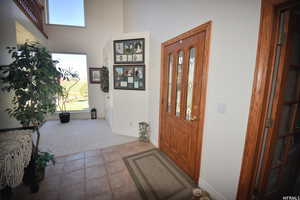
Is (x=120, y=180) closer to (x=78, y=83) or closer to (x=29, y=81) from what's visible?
(x=29, y=81)

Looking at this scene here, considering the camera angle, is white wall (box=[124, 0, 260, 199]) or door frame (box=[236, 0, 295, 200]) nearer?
door frame (box=[236, 0, 295, 200])

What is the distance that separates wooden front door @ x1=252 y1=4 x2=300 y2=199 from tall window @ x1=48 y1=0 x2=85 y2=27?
206 inches

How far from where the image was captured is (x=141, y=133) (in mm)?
2971

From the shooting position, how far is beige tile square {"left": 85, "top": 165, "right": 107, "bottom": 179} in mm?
1876

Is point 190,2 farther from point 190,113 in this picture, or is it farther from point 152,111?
point 152,111

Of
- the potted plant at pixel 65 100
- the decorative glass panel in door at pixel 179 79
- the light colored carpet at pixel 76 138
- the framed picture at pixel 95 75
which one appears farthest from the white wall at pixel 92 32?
the decorative glass panel in door at pixel 179 79

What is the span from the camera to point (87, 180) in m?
1.79

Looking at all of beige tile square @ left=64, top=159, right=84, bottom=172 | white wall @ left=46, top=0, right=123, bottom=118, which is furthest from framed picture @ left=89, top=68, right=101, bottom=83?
beige tile square @ left=64, top=159, right=84, bottom=172

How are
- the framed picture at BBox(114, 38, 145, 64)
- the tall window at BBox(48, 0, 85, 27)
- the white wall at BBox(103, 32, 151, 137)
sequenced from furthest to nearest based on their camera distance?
1. the tall window at BBox(48, 0, 85, 27)
2. the white wall at BBox(103, 32, 151, 137)
3. the framed picture at BBox(114, 38, 145, 64)

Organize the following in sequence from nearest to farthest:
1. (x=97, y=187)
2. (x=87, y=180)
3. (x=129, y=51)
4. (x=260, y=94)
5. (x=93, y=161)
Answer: (x=260, y=94), (x=97, y=187), (x=87, y=180), (x=93, y=161), (x=129, y=51)

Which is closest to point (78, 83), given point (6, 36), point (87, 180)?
point (6, 36)

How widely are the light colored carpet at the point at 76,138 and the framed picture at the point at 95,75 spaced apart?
1.62 metres

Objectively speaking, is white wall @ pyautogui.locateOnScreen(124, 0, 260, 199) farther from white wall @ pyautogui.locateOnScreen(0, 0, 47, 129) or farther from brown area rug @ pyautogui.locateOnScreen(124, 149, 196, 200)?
white wall @ pyautogui.locateOnScreen(0, 0, 47, 129)

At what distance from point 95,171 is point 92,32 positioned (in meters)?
4.45
